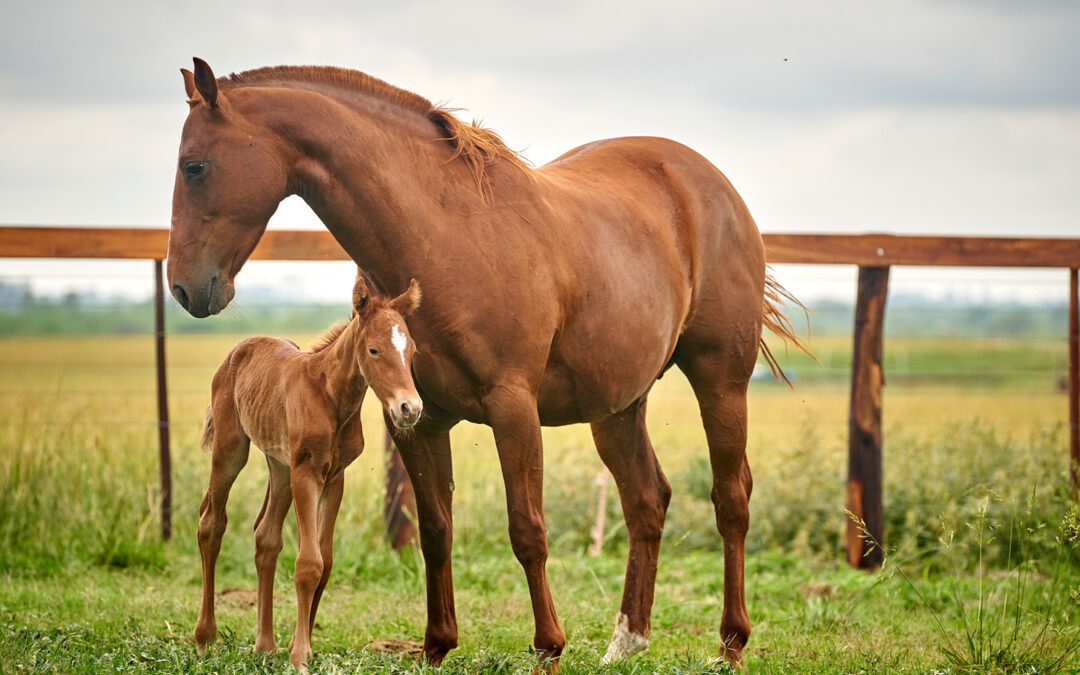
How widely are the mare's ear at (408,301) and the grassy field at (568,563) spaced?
130cm

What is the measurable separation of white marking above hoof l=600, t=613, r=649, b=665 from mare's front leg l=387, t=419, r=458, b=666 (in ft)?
2.71

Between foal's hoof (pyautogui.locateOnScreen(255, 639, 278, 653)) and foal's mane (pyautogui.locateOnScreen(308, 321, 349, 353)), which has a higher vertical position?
foal's mane (pyautogui.locateOnScreen(308, 321, 349, 353))

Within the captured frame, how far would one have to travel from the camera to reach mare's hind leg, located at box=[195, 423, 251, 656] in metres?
4.57

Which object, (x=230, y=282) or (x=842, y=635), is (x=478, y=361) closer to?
(x=230, y=282)

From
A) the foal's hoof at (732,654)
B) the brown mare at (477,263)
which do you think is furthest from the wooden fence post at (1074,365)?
the foal's hoof at (732,654)

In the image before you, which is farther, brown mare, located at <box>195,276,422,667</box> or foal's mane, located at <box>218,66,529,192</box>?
foal's mane, located at <box>218,66,529,192</box>

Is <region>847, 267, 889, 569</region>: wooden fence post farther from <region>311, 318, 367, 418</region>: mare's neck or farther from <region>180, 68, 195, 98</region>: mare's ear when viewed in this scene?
<region>180, 68, 195, 98</region>: mare's ear

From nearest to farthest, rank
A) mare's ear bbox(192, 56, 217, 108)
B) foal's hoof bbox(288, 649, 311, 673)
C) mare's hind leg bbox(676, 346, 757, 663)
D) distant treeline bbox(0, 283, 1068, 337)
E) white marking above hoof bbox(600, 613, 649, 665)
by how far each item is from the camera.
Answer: mare's ear bbox(192, 56, 217, 108)
foal's hoof bbox(288, 649, 311, 673)
white marking above hoof bbox(600, 613, 649, 665)
mare's hind leg bbox(676, 346, 757, 663)
distant treeline bbox(0, 283, 1068, 337)

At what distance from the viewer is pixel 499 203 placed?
4.26m

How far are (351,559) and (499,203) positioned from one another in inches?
135

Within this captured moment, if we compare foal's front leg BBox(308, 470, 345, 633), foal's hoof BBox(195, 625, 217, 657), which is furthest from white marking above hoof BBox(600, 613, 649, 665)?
foal's hoof BBox(195, 625, 217, 657)

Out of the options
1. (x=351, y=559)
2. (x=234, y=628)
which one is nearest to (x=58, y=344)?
(x=351, y=559)

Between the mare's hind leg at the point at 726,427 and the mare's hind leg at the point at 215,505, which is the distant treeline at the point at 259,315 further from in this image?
the mare's hind leg at the point at 215,505

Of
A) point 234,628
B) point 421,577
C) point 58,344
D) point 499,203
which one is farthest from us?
point 58,344
